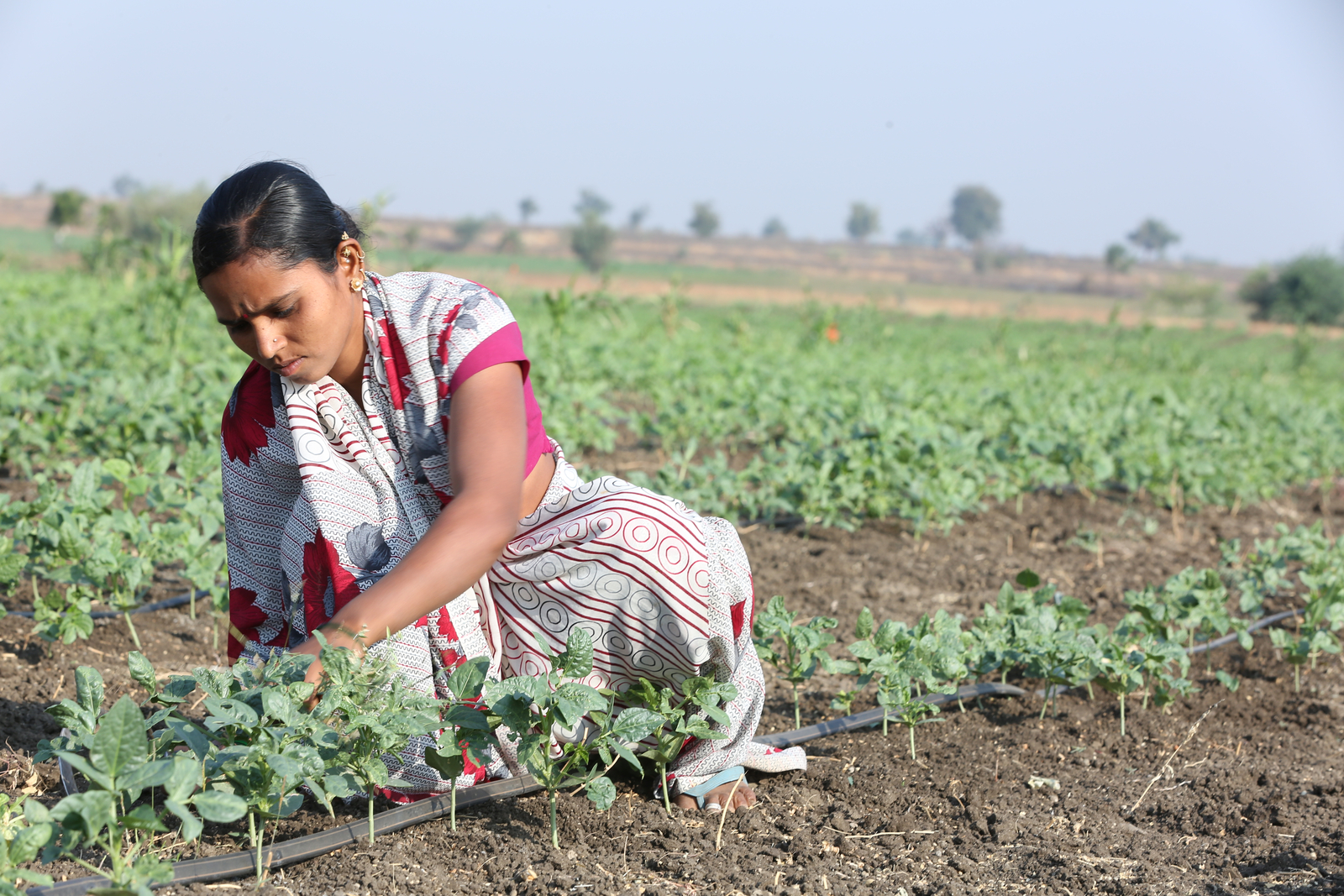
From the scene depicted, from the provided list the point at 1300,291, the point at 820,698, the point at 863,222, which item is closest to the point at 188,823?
the point at 820,698

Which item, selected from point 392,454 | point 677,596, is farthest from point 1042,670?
point 392,454

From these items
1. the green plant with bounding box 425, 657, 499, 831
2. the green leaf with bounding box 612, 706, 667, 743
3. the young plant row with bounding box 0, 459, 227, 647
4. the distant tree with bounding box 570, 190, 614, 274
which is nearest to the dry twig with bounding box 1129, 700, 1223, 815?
the green leaf with bounding box 612, 706, 667, 743

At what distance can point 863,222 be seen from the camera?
367 ft

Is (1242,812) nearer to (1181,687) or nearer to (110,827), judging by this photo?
(1181,687)

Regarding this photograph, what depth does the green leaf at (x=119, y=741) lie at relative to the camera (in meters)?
1.35

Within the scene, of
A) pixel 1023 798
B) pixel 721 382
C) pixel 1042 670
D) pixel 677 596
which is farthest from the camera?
pixel 721 382

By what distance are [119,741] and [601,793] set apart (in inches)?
27.7

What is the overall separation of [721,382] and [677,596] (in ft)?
16.8

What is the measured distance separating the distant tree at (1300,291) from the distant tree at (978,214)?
6705cm

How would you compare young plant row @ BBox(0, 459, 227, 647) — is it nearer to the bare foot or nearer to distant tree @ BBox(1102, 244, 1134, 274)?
the bare foot

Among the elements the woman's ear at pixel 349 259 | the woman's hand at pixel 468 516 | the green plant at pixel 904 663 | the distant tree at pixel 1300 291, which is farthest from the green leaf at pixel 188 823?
the distant tree at pixel 1300 291

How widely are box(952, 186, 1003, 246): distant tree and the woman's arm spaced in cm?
11339

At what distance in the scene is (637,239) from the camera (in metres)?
82.9

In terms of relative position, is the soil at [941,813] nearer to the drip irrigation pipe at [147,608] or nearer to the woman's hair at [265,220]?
the drip irrigation pipe at [147,608]
